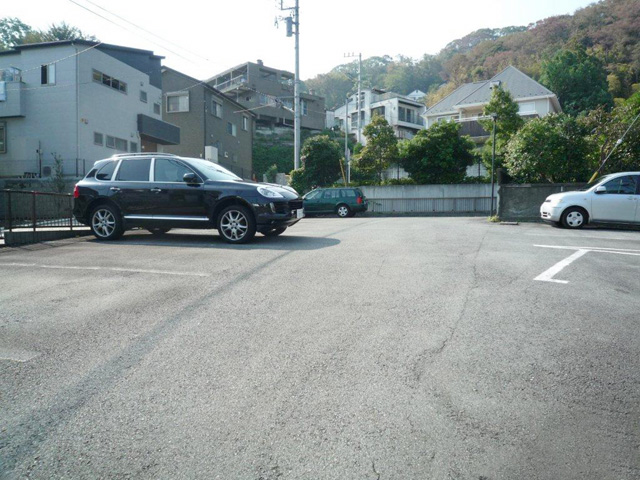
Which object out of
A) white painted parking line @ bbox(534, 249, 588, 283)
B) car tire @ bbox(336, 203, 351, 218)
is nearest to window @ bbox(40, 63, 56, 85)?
car tire @ bbox(336, 203, 351, 218)

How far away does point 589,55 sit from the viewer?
52156 millimetres

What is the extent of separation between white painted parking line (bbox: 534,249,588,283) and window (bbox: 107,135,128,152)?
24821 mm

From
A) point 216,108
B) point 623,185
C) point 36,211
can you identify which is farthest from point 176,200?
point 216,108

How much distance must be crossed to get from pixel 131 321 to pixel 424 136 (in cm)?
2729

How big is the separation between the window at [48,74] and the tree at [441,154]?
20.4 metres

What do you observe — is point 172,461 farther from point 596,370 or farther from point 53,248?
point 53,248

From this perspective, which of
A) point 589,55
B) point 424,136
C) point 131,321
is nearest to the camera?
point 131,321

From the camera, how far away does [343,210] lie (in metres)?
23.3

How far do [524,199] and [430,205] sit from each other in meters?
12.2

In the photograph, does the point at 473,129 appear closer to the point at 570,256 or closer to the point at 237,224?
the point at 570,256

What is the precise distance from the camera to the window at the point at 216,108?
37072mm

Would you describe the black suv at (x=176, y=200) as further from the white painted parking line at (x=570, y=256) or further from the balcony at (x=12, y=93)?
the balcony at (x=12, y=93)

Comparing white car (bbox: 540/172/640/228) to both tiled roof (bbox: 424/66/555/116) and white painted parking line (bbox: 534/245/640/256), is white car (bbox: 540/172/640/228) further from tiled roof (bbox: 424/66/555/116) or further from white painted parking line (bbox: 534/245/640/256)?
tiled roof (bbox: 424/66/555/116)

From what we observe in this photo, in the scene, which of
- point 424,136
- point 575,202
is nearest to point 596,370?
point 575,202
